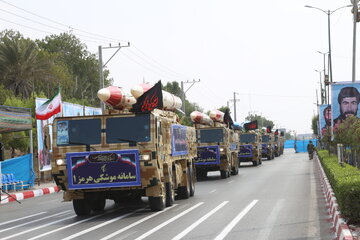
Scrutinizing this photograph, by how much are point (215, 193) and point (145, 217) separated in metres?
7.00

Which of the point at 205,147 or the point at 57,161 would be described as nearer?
the point at 57,161

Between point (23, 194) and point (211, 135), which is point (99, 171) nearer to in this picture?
point (23, 194)

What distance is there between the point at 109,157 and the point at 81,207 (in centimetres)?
177

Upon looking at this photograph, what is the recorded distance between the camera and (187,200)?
18.8 m

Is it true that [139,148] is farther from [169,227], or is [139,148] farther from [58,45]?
[58,45]

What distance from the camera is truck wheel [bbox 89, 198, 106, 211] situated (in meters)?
16.5

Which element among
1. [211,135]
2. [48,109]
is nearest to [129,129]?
[48,109]

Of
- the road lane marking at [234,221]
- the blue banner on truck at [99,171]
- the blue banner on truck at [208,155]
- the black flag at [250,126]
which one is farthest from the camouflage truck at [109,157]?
the black flag at [250,126]

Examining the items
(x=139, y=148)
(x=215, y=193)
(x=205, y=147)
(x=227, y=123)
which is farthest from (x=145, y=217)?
(x=227, y=123)

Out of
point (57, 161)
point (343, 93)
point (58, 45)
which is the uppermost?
point (58, 45)

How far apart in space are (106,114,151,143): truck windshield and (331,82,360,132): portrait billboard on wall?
17909mm

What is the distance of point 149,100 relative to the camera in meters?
15.2

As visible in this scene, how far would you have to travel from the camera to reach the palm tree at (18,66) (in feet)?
186

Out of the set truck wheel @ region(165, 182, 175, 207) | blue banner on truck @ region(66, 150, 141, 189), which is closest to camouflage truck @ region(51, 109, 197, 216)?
blue banner on truck @ region(66, 150, 141, 189)
